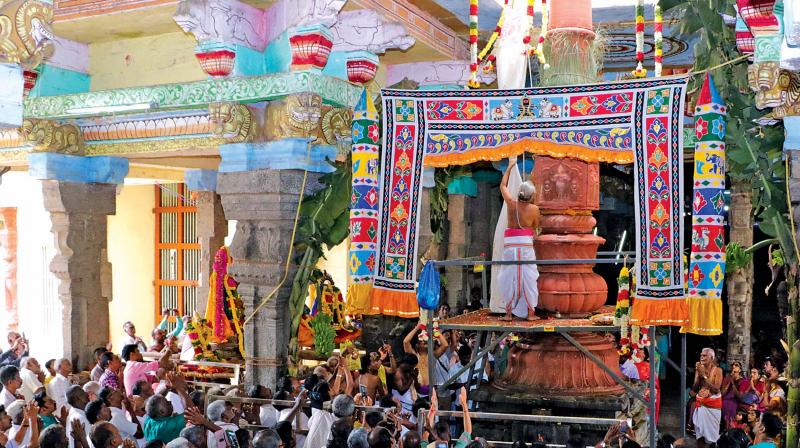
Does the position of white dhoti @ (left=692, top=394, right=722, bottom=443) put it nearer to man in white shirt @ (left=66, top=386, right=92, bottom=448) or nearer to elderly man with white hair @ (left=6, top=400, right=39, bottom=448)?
man in white shirt @ (left=66, top=386, right=92, bottom=448)

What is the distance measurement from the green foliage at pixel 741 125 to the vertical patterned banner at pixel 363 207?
9.46 feet

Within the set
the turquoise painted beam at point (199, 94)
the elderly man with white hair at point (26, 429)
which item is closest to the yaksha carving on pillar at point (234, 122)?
Answer: the turquoise painted beam at point (199, 94)

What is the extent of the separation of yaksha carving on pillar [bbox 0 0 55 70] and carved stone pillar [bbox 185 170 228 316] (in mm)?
10036

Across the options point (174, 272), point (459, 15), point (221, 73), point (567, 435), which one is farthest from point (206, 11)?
point (174, 272)

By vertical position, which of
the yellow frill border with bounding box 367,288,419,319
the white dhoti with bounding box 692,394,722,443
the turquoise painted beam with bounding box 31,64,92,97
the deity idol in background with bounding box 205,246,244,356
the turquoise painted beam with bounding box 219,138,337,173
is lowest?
the white dhoti with bounding box 692,394,722,443

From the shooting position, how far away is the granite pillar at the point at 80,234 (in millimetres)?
10383

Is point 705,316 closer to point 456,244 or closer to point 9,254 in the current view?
point 456,244

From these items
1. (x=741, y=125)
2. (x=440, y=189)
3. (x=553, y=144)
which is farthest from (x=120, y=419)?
(x=741, y=125)

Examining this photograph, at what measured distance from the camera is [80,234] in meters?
10.6

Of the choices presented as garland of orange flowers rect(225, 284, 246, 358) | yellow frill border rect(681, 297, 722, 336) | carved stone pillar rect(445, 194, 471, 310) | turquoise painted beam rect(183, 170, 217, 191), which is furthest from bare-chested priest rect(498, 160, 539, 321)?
turquoise painted beam rect(183, 170, 217, 191)

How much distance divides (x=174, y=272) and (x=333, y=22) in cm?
900

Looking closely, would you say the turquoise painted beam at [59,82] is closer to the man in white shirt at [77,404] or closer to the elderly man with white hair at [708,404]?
the man in white shirt at [77,404]

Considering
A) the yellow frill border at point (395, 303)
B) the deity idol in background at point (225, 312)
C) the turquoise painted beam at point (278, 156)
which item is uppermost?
the turquoise painted beam at point (278, 156)

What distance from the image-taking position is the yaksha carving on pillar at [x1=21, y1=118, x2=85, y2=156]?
400 inches
